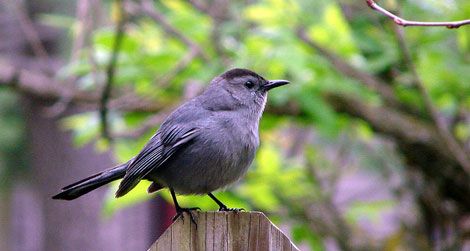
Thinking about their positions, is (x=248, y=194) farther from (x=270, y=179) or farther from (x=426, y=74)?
(x=426, y=74)

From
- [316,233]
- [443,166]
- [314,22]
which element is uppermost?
[314,22]

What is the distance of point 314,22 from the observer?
183 inches

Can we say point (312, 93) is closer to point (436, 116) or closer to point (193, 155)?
point (436, 116)

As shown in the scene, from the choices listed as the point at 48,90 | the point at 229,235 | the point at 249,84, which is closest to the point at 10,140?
the point at 48,90

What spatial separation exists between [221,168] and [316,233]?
198 cm

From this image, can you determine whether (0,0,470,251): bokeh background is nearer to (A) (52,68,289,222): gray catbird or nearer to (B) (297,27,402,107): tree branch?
A: (B) (297,27,402,107): tree branch

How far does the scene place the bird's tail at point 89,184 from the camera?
3.29 metres

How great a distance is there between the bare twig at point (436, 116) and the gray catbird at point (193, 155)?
3.00 ft

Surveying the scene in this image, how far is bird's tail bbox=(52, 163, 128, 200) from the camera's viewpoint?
10.8ft

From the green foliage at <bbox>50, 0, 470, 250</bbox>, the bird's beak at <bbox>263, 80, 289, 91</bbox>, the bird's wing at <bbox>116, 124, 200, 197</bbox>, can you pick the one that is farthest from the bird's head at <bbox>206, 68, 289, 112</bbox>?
the bird's wing at <bbox>116, 124, 200, 197</bbox>

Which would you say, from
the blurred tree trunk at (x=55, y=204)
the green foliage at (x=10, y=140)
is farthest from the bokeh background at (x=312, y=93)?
the blurred tree trunk at (x=55, y=204)

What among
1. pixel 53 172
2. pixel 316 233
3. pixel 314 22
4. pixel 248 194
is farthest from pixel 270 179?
pixel 53 172

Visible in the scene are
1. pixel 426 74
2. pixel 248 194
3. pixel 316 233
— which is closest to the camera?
pixel 426 74

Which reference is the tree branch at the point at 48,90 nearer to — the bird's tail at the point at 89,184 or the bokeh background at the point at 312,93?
the bokeh background at the point at 312,93
